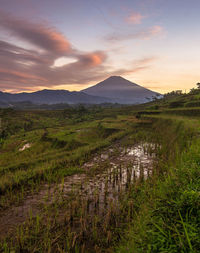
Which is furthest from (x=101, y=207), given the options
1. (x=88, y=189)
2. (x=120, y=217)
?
(x=88, y=189)

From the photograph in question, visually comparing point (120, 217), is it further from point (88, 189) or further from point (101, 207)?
point (88, 189)

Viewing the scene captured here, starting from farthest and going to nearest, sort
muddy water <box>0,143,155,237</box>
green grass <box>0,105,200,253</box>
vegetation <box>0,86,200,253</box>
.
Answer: muddy water <box>0,143,155,237</box>
vegetation <box>0,86,200,253</box>
green grass <box>0,105,200,253</box>

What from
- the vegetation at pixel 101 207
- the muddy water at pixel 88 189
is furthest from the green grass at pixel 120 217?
the muddy water at pixel 88 189

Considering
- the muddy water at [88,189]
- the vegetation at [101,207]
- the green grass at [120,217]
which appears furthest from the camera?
the muddy water at [88,189]

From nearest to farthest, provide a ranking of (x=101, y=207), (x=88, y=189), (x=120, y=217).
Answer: (x=120, y=217), (x=101, y=207), (x=88, y=189)

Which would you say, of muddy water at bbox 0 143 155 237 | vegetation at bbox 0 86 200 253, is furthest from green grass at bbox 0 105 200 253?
muddy water at bbox 0 143 155 237

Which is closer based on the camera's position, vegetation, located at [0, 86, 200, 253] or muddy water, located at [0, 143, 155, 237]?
vegetation, located at [0, 86, 200, 253]

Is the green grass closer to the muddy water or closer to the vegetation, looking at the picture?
the vegetation

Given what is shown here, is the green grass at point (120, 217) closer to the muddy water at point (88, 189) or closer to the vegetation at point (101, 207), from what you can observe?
the vegetation at point (101, 207)

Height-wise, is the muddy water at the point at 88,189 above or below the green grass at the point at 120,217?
below

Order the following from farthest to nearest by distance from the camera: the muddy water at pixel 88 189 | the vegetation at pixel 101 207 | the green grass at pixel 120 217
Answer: the muddy water at pixel 88 189, the vegetation at pixel 101 207, the green grass at pixel 120 217

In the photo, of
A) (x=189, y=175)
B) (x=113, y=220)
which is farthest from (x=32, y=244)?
(x=189, y=175)

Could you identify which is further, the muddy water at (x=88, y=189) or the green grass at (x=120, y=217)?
the muddy water at (x=88, y=189)

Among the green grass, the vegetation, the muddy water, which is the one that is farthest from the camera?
the muddy water
